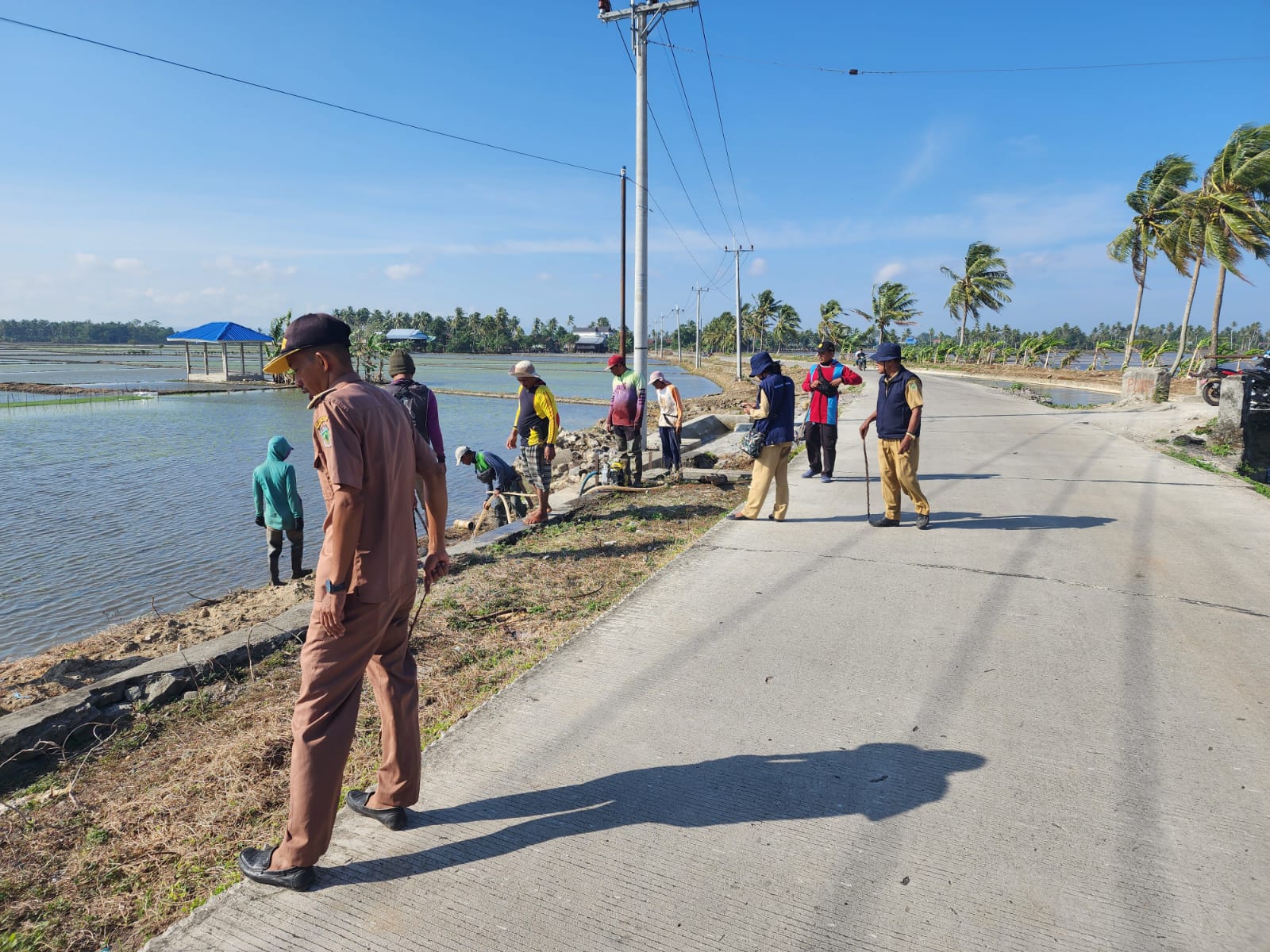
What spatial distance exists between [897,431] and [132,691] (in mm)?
6282

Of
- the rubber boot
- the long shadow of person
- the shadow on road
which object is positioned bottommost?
the rubber boot

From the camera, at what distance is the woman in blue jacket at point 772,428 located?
23.9ft

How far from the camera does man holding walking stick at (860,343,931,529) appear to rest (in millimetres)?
7039

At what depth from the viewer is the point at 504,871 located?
8.29 ft

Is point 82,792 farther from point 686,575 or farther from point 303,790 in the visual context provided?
point 686,575

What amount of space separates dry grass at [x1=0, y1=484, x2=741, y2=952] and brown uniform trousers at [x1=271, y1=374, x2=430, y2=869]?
50 cm

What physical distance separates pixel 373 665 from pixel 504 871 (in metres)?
0.84

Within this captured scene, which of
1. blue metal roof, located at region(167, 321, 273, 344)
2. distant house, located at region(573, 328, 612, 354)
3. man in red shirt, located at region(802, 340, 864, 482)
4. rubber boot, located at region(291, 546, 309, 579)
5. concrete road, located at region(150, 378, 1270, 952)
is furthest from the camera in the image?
distant house, located at region(573, 328, 612, 354)

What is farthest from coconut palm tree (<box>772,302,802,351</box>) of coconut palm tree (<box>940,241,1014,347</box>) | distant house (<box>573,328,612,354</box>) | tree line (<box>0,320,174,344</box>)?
tree line (<box>0,320,174,344</box>)

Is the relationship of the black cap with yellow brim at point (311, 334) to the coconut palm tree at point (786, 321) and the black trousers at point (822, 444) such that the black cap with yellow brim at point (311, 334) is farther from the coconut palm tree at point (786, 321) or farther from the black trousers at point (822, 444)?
the coconut palm tree at point (786, 321)

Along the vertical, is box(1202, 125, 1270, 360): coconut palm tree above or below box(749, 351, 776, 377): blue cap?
above

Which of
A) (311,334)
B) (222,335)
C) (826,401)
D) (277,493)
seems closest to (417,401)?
(277,493)

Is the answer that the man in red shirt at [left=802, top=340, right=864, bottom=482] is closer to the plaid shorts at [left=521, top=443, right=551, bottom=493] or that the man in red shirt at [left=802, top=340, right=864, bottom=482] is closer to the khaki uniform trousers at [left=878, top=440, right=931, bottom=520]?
the khaki uniform trousers at [left=878, top=440, right=931, bottom=520]

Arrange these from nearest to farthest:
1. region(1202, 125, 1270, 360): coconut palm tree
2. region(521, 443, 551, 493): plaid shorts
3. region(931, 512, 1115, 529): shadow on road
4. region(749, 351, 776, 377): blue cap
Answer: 1. region(749, 351, 776, 377): blue cap
2. region(931, 512, 1115, 529): shadow on road
3. region(521, 443, 551, 493): plaid shorts
4. region(1202, 125, 1270, 360): coconut palm tree
